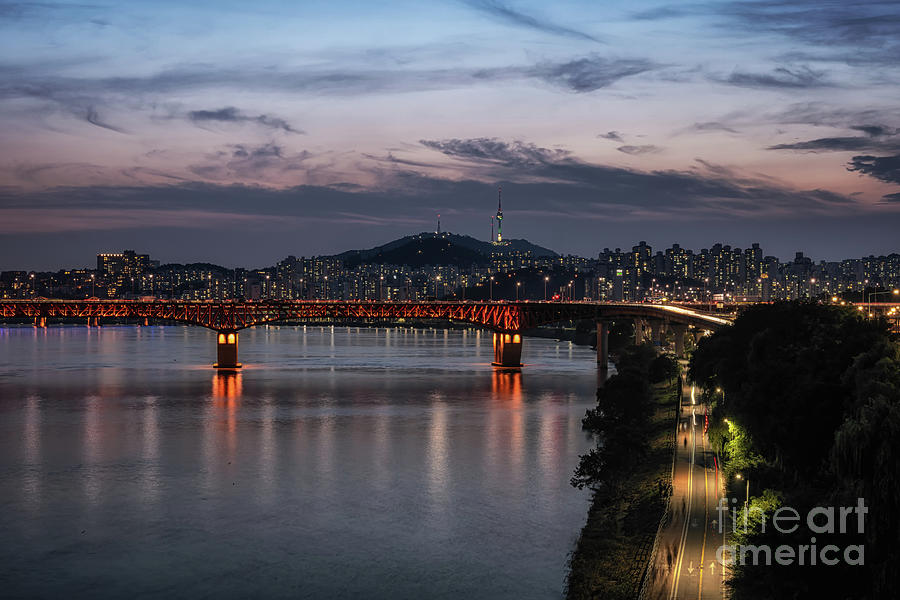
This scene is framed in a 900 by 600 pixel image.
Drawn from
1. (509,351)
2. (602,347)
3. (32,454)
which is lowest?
(32,454)

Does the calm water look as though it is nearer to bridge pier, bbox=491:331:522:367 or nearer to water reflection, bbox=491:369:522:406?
water reflection, bbox=491:369:522:406

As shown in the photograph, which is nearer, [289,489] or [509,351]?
[289,489]

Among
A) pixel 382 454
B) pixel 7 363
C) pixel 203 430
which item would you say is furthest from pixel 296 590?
pixel 7 363

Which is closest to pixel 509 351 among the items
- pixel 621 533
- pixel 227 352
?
pixel 227 352

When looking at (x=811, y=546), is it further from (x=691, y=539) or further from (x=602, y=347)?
(x=602, y=347)

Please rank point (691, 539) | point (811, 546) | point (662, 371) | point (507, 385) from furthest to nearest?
point (507, 385) < point (662, 371) < point (691, 539) < point (811, 546)

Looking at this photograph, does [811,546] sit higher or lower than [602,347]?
higher

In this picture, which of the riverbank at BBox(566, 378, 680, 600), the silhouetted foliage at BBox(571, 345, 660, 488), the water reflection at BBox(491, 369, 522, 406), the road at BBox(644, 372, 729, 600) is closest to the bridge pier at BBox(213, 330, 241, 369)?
the water reflection at BBox(491, 369, 522, 406)
